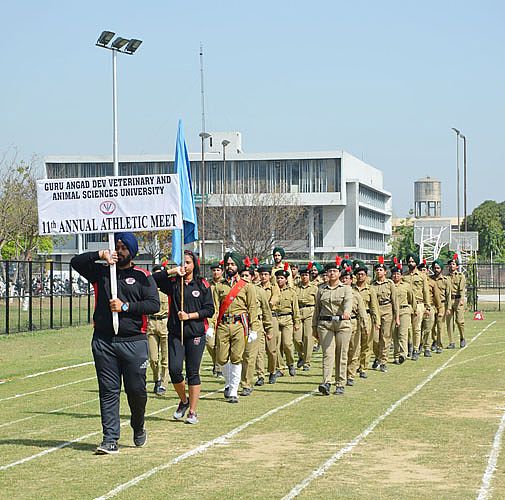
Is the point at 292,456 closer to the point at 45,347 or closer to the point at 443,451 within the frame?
the point at 443,451

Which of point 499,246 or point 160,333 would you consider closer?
point 160,333

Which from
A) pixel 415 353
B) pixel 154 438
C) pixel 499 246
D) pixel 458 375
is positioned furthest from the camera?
pixel 499 246

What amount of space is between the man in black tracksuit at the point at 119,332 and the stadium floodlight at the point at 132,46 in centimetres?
2396

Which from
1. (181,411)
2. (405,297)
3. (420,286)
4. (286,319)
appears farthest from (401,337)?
(181,411)

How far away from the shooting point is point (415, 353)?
2323 centimetres

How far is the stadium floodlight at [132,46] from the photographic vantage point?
3412 centimetres

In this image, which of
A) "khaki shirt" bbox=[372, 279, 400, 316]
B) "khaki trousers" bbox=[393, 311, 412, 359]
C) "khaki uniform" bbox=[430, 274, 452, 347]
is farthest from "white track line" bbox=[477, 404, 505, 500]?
"khaki uniform" bbox=[430, 274, 452, 347]

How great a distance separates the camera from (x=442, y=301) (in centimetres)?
2547

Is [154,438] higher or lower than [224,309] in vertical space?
lower

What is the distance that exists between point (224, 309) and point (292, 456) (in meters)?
4.90

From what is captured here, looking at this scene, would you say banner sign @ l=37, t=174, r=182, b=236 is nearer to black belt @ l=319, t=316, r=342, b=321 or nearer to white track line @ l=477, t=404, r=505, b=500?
white track line @ l=477, t=404, r=505, b=500

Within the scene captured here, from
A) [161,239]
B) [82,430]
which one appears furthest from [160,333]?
[161,239]

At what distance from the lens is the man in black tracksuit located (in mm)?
10805

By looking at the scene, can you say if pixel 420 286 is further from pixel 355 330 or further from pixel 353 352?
pixel 353 352
